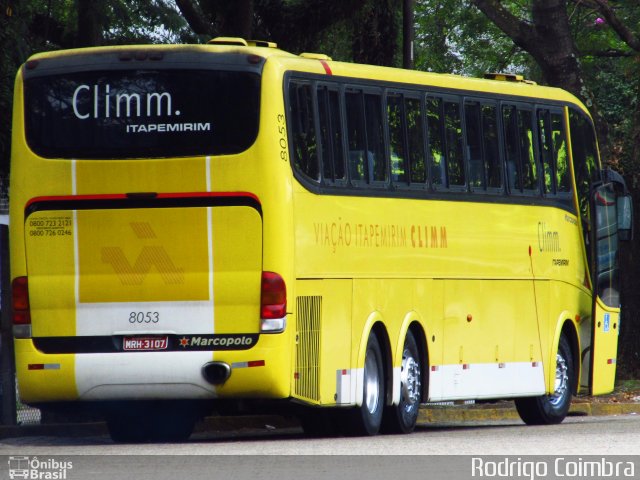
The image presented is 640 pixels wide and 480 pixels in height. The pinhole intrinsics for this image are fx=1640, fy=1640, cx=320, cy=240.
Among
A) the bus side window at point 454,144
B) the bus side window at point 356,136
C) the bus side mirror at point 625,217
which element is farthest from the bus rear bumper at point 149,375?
the bus side mirror at point 625,217

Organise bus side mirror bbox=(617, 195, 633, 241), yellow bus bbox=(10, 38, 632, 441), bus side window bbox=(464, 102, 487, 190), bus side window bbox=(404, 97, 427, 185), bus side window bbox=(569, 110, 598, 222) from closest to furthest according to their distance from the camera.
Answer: yellow bus bbox=(10, 38, 632, 441) → bus side window bbox=(404, 97, 427, 185) → bus side window bbox=(464, 102, 487, 190) → bus side window bbox=(569, 110, 598, 222) → bus side mirror bbox=(617, 195, 633, 241)

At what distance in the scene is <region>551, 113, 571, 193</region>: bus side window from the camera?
19.8m

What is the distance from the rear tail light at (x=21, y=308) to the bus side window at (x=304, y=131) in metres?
2.69

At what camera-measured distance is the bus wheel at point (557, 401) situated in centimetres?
1952

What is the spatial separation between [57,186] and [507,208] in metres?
5.86

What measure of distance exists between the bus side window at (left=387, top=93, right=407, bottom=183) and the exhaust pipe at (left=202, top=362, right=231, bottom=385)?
3.17 m

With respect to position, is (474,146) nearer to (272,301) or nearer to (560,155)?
(560,155)

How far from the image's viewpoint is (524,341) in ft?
62.1

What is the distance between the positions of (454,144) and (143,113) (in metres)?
4.29

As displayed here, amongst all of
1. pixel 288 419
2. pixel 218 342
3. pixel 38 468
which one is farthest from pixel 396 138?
pixel 38 468

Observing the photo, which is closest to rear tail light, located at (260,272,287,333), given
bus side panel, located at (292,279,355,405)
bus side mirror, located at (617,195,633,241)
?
bus side panel, located at (292,279,355,405)

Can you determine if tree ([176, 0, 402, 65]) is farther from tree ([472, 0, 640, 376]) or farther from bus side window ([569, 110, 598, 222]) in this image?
bus side window ([569, 110, 598, 222])

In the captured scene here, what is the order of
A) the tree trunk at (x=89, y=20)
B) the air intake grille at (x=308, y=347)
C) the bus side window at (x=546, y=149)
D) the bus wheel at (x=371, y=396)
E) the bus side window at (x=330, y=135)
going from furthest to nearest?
the tree trunk at (x=89, y=20) < the bus side window at (x=546, y=149) < the bus wheel at (x=371, y=396) < the bus side window at (x=330, y=135) < the air intake grille at (x=308, y=347)

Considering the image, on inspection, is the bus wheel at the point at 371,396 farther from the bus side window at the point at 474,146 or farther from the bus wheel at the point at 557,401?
the bus wheel at the point at 557,401
